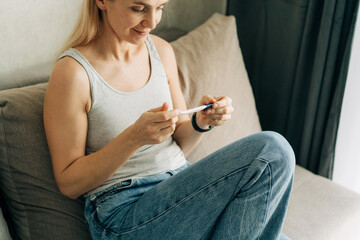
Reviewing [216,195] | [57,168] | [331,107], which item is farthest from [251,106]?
[57,168]

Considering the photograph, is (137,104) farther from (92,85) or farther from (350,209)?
(350,209)

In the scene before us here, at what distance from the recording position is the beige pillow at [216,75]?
140 cm

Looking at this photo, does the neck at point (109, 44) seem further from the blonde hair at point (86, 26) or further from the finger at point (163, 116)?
the finger at point (163, 116)

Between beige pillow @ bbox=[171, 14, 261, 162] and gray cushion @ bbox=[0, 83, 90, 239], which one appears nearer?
gray cushion @ bbox=[0, 83, 90, 239]

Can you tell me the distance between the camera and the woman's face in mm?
964

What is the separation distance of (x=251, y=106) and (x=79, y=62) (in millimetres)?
804

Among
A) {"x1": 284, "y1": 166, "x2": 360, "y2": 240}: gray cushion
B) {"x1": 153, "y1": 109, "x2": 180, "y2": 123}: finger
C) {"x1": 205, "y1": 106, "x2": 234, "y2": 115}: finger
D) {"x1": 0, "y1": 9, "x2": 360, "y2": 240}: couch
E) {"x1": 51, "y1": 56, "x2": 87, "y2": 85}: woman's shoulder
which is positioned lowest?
{"x1": 284, "y1": 166, "x2": 360, "y2": 240}: gray cushion

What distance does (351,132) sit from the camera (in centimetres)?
159

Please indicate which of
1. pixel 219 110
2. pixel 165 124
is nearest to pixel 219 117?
pixel 219 110

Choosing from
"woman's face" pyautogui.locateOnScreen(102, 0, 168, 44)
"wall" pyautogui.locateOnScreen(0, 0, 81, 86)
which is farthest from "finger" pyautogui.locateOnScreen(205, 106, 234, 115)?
"wall" pyautogui.locateOnScreen(0, 0, 81, 86)

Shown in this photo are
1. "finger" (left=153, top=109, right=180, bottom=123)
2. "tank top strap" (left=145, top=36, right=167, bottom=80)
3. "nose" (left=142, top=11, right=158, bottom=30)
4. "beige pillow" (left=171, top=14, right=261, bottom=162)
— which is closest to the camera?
"finger" (left=153, top=109, right=180, bottom=123)

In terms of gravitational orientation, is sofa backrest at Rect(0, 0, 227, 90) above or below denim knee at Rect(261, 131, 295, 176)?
above

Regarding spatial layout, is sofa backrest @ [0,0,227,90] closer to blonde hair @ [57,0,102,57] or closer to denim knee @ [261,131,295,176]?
blonde hair @ [57,0,102,57]

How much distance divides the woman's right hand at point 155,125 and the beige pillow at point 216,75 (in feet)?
1.55
